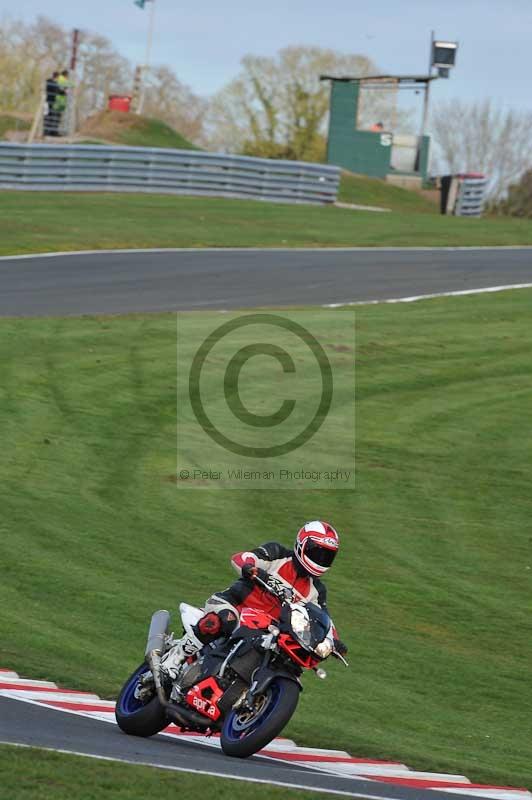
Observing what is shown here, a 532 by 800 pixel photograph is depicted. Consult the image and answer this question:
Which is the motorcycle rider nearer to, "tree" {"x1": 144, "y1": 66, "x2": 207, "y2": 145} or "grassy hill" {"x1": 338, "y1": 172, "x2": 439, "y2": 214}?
"grassy hill" {"x1": 338, "y1": 172, "x2": 439, "y2": 214}

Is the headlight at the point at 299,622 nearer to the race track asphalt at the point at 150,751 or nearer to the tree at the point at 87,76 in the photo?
the race track asphalt at the point at 150,751

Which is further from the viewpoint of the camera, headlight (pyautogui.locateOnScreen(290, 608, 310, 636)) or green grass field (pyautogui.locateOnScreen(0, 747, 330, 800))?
headlight (pyautogui.locateOnScreen(290, 608, 310, 636))

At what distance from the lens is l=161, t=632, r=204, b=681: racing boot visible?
8.70 m

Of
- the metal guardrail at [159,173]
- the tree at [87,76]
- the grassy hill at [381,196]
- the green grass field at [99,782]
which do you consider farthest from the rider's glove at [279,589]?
the tree at [87,76]

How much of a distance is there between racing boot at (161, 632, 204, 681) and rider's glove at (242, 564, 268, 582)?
61 centimetres

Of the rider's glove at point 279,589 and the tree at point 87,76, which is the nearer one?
the rider's glove at point 279,589

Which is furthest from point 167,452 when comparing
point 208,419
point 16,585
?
point 16,585

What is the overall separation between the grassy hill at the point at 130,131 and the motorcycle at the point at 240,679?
4643 centimetres

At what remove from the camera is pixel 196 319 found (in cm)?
2453

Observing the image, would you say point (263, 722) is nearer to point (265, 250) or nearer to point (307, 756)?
point (307, 756)

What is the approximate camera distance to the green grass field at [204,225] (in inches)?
1272

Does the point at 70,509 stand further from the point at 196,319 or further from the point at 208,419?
the point at 196,319

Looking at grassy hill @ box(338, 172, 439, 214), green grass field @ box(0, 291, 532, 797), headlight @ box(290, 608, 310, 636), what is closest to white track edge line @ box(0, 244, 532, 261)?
green grass field @ box(0, 291, 532, 797)

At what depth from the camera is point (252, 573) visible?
8508 mm
